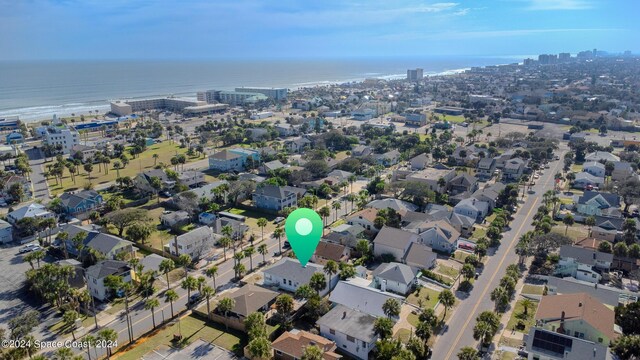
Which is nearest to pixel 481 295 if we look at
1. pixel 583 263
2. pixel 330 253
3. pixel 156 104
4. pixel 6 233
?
pixel 583 263

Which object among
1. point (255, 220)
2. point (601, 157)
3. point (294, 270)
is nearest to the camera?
point (294, 270)

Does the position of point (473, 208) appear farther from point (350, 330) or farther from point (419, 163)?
point (350, 330)

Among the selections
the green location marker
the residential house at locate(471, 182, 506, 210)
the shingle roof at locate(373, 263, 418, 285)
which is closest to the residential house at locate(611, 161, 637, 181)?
the residential house at locate(471, 182, 506, 210)

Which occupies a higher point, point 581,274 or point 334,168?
point 334,168

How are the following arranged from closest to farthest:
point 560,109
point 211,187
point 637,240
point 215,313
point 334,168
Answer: point 215,313 → point 637,240 → point 211,187 → point 334,168 → point 560,109

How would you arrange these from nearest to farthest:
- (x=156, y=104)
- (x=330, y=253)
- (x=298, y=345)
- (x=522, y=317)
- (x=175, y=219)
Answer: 1. (x=298, y=345)
2. (x=522, y=317)
3. (x=330, y=253)
4. (x=175, y=219)
5. (x=156, y=104)

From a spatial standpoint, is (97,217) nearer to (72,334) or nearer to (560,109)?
(72,334)

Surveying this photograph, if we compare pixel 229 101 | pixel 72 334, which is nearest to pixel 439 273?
pixel 72 334
